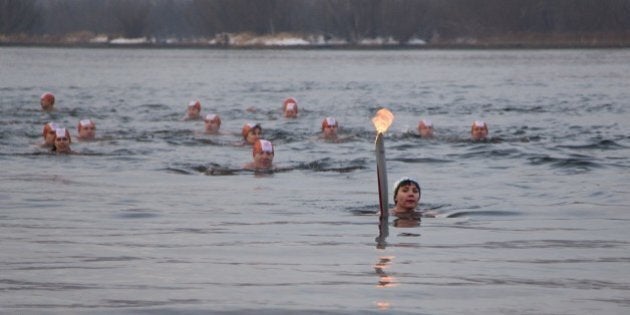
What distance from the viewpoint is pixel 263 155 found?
69.3 feet

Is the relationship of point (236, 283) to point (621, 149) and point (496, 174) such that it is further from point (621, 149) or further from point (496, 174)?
point (621, 149)

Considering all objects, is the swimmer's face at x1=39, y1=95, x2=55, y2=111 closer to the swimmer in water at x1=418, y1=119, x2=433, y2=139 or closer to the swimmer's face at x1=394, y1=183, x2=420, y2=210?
the swimmer in water at x1=418, y1=119, x2=433, y2=139

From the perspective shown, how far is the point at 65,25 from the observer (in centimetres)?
13900

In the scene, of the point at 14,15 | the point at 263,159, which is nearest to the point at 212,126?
the point at 263,159

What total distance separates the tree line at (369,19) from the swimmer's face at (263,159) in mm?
86793

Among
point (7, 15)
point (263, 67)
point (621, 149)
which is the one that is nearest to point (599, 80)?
point (263, 67)

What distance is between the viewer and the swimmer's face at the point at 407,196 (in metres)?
16.1

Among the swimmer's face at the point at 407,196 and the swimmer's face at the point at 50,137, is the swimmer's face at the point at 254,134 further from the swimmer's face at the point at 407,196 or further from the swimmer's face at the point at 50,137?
the swimmer's face at the point at 407,196

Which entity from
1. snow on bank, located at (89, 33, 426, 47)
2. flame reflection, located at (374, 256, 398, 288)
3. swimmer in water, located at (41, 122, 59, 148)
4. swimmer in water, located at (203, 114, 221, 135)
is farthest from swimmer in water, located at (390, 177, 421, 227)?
snow on bank, located at (89, 33, 426, 47)

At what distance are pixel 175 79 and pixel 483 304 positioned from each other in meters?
51.2

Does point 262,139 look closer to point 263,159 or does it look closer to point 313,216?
point 263,159

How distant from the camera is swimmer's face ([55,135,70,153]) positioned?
Result: 23.1 metres

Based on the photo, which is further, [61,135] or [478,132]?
[478,132]

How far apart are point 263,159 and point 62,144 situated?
12.0 ft
